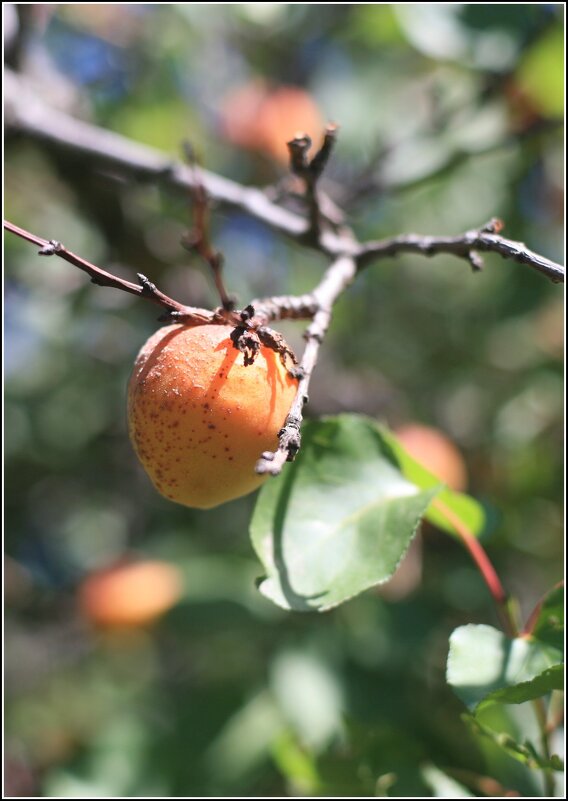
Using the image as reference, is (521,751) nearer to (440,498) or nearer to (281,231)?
(440,498)

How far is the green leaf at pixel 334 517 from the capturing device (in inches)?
31.0

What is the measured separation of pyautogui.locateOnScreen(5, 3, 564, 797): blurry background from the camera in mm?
1592

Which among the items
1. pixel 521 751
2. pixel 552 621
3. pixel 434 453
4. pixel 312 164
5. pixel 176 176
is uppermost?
pixel 312 164

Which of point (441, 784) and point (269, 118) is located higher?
point (269, 118)

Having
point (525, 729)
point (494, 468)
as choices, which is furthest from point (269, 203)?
point (494, 468)

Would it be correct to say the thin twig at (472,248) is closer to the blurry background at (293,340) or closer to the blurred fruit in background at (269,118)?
the blurry background at (293,340)

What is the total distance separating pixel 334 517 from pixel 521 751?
317mm

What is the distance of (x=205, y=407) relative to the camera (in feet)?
2.35

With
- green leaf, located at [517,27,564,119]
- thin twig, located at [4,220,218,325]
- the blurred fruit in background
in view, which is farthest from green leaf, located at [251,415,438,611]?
→ the blurred fruit in background

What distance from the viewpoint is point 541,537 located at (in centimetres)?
191

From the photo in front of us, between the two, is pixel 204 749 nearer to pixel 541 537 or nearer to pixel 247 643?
pixel 247 643

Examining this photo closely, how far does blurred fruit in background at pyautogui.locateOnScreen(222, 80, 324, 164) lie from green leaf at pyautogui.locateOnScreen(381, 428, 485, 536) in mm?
1586

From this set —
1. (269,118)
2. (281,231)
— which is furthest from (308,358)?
(269,118)

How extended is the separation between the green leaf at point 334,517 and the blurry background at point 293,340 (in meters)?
0.27
